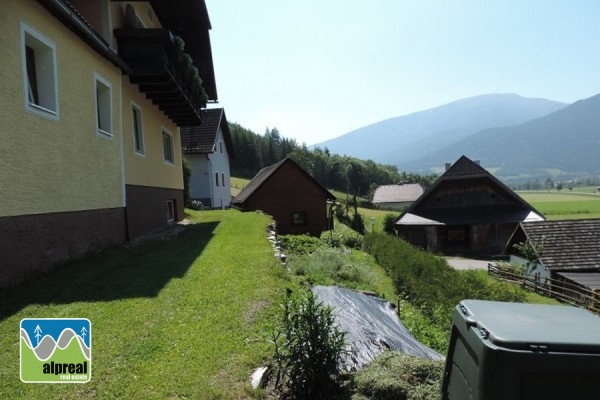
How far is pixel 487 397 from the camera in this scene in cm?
237

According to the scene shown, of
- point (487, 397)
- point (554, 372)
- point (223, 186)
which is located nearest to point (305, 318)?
point (487, 397)

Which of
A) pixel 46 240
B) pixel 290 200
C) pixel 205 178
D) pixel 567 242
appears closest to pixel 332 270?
pixel 46 240

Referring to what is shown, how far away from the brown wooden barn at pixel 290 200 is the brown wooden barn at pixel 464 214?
1091 cm

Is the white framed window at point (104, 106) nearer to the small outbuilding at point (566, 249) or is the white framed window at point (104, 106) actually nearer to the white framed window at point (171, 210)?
the white framed window at point (171, 210)

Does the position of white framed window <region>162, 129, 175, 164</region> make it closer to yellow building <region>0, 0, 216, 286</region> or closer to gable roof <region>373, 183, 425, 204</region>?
yellow building <region>0, 0, 216, 286</region>

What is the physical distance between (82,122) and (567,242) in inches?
937

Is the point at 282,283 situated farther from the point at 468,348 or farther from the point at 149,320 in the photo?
the point at 468,348

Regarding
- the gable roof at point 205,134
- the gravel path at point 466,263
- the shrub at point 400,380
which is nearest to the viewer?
the shrub at point 400,380

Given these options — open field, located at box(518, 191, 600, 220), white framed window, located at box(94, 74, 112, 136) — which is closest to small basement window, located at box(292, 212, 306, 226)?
white framed window, located at box(94, 74, 112, 136)

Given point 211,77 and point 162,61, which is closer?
point 162,61

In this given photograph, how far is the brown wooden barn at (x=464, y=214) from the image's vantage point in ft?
115

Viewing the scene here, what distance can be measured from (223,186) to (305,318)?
29800 mm

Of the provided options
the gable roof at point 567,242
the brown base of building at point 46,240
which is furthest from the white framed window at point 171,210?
the gable roof at point 567,242

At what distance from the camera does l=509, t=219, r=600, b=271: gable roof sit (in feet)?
67.2
